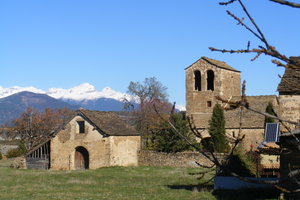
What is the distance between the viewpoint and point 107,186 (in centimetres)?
2441

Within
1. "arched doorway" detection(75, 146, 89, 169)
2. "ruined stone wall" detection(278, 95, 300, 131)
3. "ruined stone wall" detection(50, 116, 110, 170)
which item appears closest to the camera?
"ruined stone wall" detection(278, 95, 300, 131)

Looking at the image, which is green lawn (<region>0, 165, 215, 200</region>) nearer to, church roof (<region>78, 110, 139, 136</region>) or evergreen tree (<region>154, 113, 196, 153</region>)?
church roof (<region>78, 110, 139, 136</region>)

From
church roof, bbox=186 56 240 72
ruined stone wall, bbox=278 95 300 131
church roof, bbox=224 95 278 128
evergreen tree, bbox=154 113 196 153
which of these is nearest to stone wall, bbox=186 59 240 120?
church roof, bbox=186 56 240 72

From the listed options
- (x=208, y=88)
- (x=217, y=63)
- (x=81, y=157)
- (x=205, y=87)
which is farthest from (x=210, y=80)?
(x=81, y=157)

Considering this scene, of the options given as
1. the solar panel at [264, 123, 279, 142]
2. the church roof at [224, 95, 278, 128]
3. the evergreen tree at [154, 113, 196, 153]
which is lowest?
the evergreen tree at [154, 113, 196, 153]

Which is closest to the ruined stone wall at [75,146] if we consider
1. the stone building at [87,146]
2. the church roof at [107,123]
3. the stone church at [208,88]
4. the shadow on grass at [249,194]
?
the stone building at [87,146]

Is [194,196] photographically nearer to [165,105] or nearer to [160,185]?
[160,185]

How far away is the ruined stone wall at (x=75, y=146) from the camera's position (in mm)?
36844

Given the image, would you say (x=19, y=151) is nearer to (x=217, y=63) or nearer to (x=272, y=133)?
(x=217, y=63)

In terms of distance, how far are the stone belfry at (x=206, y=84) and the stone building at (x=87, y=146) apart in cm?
1316

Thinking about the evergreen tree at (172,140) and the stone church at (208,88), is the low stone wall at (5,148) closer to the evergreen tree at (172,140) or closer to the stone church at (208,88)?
the stone church at (208,88)

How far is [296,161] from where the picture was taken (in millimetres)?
16328

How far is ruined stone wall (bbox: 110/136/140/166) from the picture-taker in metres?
37.0

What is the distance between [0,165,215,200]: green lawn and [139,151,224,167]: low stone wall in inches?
151
